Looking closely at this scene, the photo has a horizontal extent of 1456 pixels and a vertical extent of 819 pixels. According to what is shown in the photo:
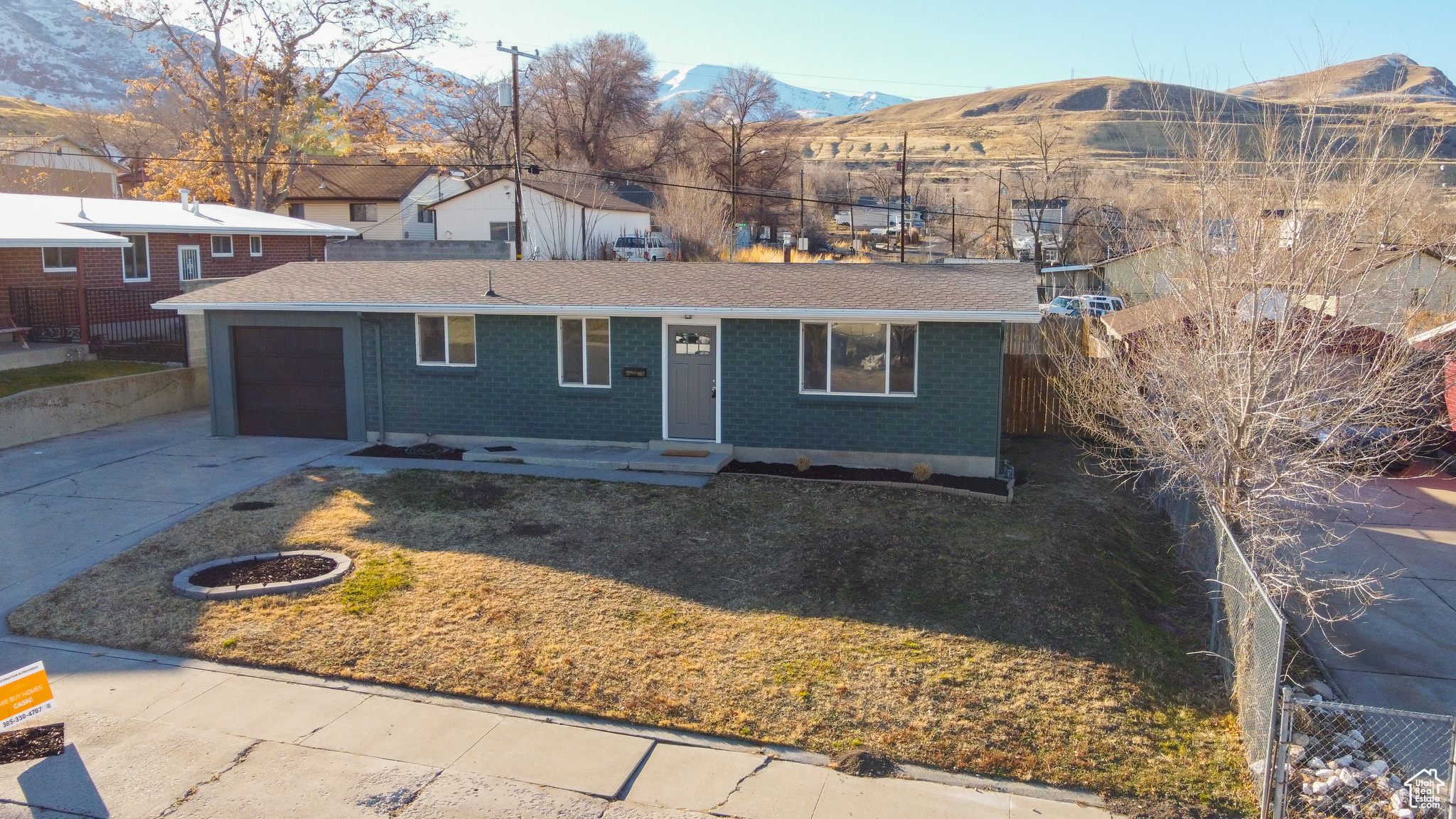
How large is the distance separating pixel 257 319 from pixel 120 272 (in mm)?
9804

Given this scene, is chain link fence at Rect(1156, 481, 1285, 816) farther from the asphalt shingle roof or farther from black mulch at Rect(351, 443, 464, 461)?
black mulch at Rect(351, 443, 464, 461)

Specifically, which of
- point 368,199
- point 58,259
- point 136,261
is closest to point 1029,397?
point 136,261

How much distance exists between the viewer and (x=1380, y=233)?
782cm

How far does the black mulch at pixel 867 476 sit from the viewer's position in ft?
45.2

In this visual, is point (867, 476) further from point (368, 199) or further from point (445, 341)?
point (368, 199)

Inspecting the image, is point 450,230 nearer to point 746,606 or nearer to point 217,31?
point 217,31

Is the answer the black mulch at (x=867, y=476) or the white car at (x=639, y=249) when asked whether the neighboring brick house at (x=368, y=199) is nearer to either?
the white car at (x=639, y=249)

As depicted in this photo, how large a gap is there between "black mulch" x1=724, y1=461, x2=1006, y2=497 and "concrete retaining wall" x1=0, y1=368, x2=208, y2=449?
1175 centimetres

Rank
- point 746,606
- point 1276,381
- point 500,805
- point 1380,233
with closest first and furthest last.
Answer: point 500,805
point 1380,233
point 1276,381
point 746,606

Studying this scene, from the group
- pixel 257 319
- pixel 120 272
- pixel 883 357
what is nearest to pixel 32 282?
pixel 120 272

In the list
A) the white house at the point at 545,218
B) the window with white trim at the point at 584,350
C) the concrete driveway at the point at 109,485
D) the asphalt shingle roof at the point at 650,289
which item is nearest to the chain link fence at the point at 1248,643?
the asphalt shingle roof at the point at 650,289

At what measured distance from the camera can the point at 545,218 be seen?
3925 centimetres

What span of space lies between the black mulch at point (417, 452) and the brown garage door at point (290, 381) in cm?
104

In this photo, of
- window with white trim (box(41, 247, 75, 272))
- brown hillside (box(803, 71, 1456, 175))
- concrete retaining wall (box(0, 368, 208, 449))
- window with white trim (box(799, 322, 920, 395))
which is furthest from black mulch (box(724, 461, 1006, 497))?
brown hillside (box(803, 71, 1456, 175))
